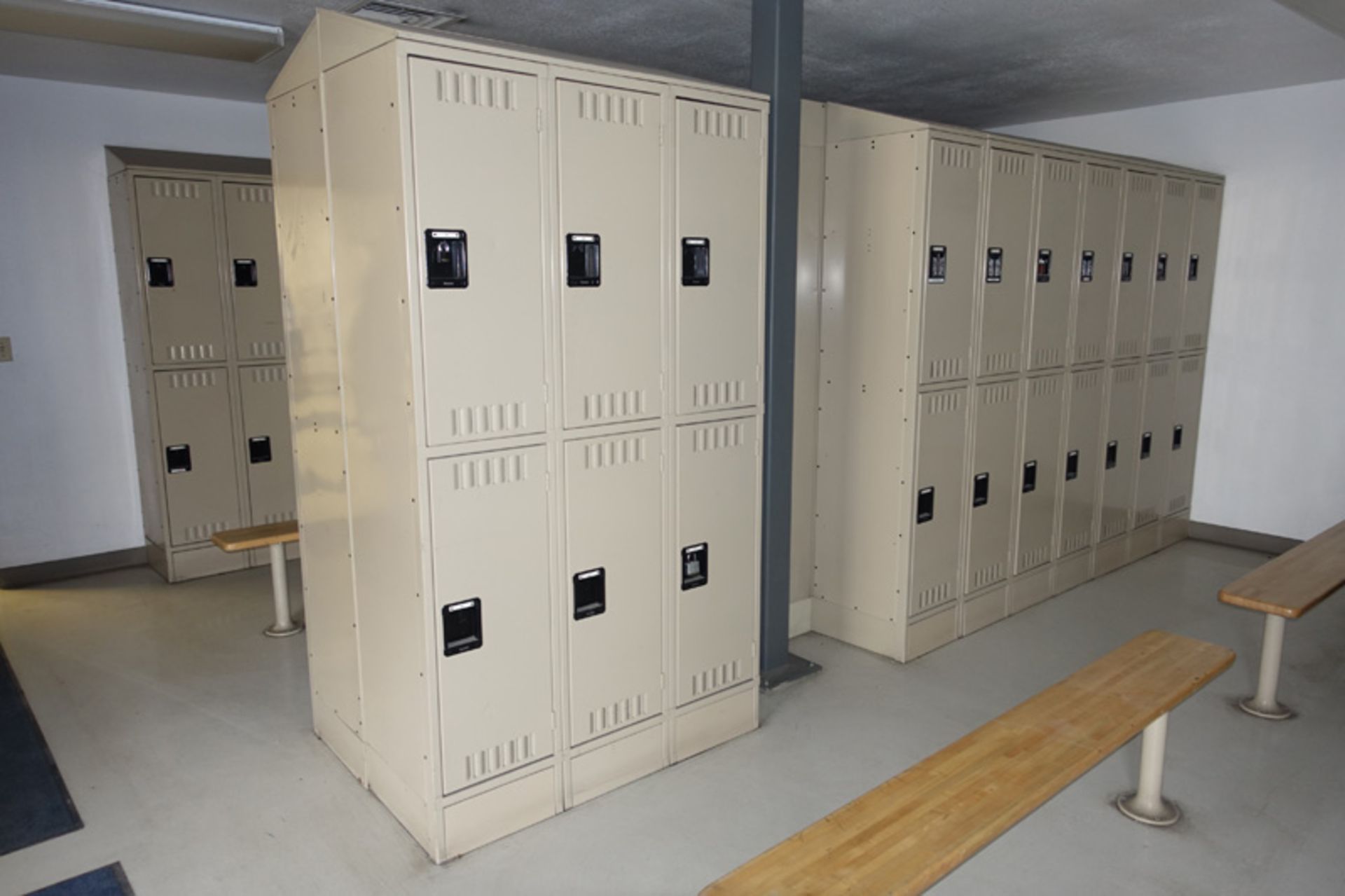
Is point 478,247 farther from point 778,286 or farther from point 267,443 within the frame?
point 267,443

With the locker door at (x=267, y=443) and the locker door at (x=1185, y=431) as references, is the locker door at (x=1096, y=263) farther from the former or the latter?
the locker door at (x=267, y=443)

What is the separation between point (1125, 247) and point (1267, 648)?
259 cm

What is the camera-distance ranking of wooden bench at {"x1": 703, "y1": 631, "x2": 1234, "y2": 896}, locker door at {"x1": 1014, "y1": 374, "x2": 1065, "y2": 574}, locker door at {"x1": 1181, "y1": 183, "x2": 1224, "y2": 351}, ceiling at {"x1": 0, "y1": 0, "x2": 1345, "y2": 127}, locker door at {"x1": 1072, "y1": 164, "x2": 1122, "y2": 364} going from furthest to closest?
1. locker door at {"x1": 1181, "y1": 183, "x2": 1224, "y2": 351}
2. locker door at {"x1": 1072, "y1": 164, "x2": 1122, "y2": 364}
3. locker door at {"x1": 1014, "y1": 374, "x2": 1065, "y2": 574}
4. ceiling at {"x1": 0, "y1": 0, "x2": 1345, "y2": 127}
5. wooden bench at {"x1": 703, "y1": 631, "x2": 1234, "y2": 896}

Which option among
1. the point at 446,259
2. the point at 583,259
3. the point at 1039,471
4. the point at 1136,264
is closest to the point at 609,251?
the point at 583,259

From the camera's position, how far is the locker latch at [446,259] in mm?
2611

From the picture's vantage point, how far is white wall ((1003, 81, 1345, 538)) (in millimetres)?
5801

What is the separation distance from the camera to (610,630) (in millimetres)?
3215

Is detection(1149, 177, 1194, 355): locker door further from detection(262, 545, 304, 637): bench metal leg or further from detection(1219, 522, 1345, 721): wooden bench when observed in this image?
detection(262, 545, 304, 637): bench metal leg

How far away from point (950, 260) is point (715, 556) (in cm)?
189

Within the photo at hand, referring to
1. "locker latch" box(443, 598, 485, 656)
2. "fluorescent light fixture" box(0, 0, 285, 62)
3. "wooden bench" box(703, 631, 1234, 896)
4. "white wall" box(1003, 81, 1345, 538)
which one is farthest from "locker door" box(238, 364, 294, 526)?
"white wall" box(1003, 81, 1345, 538)

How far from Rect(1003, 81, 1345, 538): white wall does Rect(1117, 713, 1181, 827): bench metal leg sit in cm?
385

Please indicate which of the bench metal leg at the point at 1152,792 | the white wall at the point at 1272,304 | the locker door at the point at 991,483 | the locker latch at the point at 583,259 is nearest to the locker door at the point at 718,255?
the locker latch at the point at 583,259

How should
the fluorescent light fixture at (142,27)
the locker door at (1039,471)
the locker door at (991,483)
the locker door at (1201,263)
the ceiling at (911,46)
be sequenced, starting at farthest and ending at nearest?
the locker door at (1201,263) → the locker door at (1039,471) → the locker door at (991,483) → the ceiling at (911,46) → the fluorescent light fixture at (142,27)

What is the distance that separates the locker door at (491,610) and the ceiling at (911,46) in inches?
93.3
